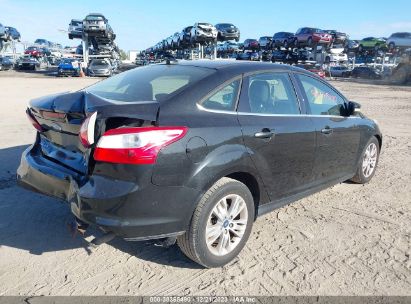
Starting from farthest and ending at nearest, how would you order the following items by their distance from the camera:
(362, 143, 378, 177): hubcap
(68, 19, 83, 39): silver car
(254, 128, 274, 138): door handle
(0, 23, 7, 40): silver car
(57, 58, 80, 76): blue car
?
(0, 23, 7, 40): silver car → (68, 19, 83, 39): silver car → (57, 58, 80, 76): blue car → (362, 143, 378, 177): hubcap → (254, 128, 274, 138): door handle

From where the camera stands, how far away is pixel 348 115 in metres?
4.70

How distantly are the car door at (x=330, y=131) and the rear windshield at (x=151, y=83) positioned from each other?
130 cm

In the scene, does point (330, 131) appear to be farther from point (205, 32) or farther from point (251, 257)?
point (205, 32)

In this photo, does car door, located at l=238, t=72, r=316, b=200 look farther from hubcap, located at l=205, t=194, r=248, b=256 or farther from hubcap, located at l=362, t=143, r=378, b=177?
hubcap, located at l=362, t=143, r=378, b=177

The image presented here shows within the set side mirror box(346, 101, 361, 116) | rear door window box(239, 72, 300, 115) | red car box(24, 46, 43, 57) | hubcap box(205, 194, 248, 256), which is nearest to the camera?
hubcap box(205, 194, 248, 256)

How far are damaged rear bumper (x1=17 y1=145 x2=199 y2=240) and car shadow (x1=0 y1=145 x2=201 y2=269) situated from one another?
0.96 feet

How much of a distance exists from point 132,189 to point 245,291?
1.14 meters

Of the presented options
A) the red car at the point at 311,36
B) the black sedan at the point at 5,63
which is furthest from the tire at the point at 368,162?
the black sedan at the point at 5,63

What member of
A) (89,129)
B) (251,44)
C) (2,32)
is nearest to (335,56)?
(251,44)

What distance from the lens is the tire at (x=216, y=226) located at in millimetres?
3031

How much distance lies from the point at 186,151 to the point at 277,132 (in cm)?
109

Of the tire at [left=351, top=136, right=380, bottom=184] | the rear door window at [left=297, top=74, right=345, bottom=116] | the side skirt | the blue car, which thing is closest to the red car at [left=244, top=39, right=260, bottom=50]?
the blue car

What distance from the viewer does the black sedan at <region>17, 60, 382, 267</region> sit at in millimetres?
2799

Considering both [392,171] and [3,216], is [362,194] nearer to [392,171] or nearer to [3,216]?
[392,171]
